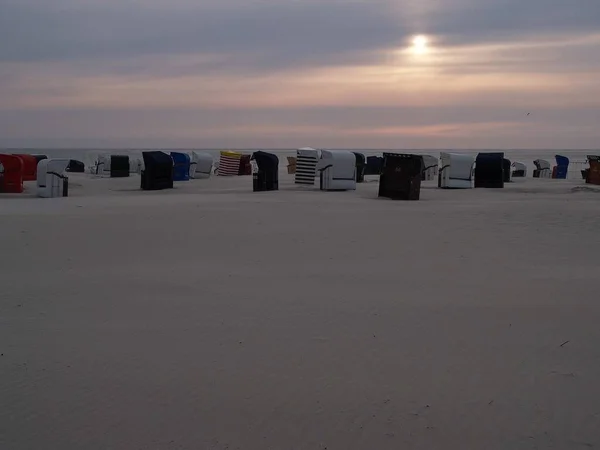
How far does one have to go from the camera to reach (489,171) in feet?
88.4

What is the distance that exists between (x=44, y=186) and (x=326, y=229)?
11418 mm

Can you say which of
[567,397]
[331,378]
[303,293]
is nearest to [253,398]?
[331,378]

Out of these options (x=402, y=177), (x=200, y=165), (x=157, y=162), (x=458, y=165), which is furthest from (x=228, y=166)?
(x=402, y=177)

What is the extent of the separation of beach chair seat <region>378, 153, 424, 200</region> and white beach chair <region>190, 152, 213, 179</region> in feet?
53.3

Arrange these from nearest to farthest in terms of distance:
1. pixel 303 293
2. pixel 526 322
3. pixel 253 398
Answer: pixel 253 398 → pixel 526 322 → pixel 303 293

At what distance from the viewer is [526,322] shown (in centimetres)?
644

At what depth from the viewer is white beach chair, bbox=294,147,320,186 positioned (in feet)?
85.1

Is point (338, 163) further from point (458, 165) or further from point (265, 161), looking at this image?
point (458, 165)

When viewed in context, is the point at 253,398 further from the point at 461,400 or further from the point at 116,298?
the point at 116,298

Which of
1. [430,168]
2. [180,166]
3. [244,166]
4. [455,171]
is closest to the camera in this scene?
[455,171]

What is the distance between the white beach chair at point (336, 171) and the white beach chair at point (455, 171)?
4.66 m

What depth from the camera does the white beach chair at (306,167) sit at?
25938 millimetres

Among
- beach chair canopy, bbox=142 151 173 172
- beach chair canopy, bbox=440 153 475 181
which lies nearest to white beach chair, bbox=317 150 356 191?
beach chair canopy, bbox=440 153 475 181

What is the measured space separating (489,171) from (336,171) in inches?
292
